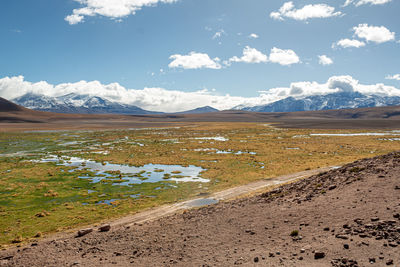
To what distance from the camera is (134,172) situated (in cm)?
3534

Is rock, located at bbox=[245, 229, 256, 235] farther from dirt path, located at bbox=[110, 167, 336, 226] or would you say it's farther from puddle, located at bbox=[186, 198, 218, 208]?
puddle, located at bbox=[186, 198, 218, 208]

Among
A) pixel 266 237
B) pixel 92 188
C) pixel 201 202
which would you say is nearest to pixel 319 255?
pixel 266 237

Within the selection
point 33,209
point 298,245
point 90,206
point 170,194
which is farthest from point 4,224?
point 298,245

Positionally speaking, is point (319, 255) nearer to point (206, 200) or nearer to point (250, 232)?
point (250, 232)

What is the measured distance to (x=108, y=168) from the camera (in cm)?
3812

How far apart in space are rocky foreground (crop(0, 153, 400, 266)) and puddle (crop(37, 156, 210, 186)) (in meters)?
12.8

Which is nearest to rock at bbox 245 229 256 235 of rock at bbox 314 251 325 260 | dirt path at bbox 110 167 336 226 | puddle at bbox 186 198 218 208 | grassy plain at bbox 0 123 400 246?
rock at bbox 314 251 325 260

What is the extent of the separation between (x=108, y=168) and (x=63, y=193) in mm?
12570

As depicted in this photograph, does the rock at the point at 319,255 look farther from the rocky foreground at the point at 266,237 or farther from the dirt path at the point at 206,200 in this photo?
the dirt path at the point at 206,200

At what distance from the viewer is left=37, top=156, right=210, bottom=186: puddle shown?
30.9 meters

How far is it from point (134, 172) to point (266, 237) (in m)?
25.1

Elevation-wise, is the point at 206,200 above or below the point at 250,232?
below

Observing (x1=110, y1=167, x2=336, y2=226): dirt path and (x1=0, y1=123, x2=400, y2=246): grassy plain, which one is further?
(x1=0, y1=123, x2=400, y2=246): grassy plain

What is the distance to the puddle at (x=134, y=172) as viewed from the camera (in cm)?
3089
